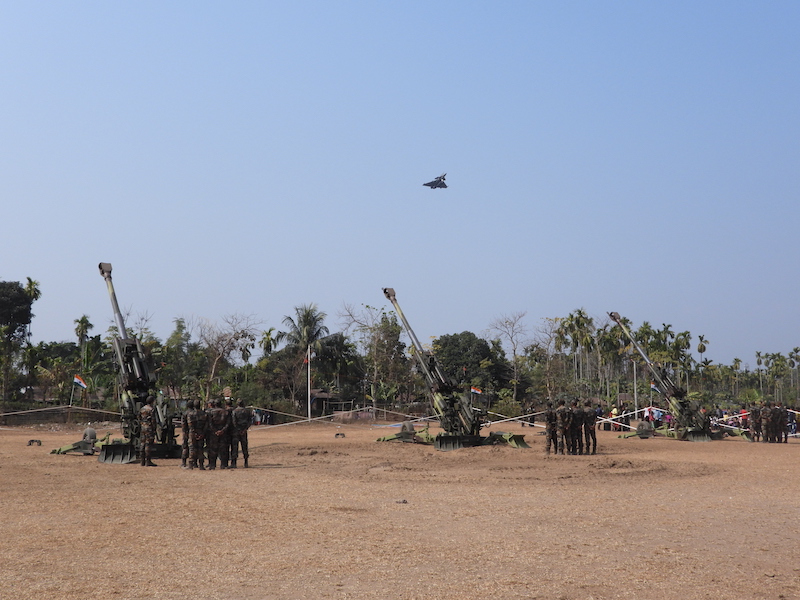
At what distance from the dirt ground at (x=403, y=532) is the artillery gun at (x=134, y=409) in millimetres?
1309

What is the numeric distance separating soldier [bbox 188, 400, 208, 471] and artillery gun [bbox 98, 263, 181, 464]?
2.41m

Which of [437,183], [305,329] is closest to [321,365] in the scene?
[305,329]

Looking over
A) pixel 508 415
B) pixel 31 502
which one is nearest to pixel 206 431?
pixel 31 502

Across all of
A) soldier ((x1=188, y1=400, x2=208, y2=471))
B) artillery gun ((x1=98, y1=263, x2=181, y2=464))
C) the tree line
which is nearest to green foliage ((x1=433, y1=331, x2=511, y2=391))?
the tree line

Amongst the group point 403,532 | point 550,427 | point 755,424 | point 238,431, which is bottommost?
point 403,532

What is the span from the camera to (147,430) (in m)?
18.4

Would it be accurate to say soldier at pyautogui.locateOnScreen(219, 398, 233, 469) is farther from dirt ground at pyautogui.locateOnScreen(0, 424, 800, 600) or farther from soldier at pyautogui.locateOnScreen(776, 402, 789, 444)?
soldier at pyautogui.locateOnScreen(776, 402, 789, 444)

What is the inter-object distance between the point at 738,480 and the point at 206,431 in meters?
10.8

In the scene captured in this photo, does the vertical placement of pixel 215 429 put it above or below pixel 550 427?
above

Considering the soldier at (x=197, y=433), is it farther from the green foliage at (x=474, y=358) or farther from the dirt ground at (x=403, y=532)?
the green foliage at (x=474, y=358)

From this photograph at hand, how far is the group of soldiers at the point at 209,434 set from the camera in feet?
57.8

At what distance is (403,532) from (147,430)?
10.4m

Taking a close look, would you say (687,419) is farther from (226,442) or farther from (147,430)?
(147,430)

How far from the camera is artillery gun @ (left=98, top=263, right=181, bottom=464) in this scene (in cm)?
1938
